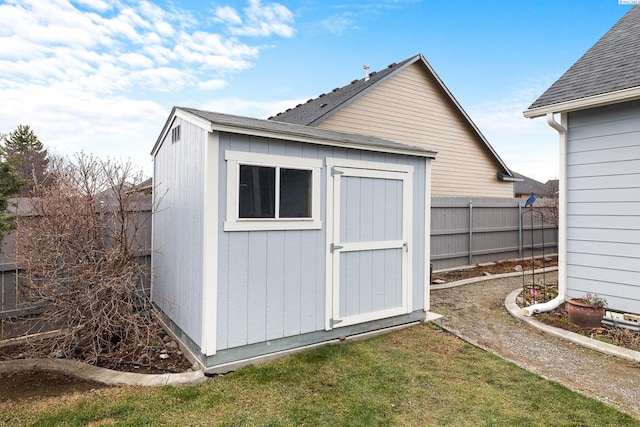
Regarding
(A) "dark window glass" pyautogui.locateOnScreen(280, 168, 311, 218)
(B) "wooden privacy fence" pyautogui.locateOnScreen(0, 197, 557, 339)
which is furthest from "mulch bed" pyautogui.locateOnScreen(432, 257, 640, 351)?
(A) "dark window glass" pyautogui.locateOnScreen(280, 168, 311, 218)

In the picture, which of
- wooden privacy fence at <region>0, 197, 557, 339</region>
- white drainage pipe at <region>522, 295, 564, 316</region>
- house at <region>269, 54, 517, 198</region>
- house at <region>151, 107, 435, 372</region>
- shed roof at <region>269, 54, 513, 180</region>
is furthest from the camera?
house at <region>269, 54, 517, 198</region>

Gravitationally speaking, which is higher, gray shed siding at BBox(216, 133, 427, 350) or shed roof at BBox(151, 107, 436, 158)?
shed roof at BBox(151, 107, 436, 158)

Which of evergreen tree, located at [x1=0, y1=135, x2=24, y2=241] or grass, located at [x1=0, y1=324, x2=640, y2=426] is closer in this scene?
grass, located at [x1=0, y1=324, x2=640, y2=426]

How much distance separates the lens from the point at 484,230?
31.6 ft

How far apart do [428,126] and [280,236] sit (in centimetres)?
933

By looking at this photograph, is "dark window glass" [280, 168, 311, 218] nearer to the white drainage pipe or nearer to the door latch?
the door latch

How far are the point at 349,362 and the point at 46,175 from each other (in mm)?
4298

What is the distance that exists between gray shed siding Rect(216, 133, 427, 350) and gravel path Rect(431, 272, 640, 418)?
7.15ft

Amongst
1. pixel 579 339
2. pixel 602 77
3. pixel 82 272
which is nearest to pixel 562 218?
pixel 579 339

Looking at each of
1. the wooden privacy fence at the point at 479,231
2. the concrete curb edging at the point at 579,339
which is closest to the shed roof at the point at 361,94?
the wooden privacy fence at the point at 479,231

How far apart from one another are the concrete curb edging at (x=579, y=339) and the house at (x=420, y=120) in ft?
20.6

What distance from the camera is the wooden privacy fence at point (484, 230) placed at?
8.88 metres

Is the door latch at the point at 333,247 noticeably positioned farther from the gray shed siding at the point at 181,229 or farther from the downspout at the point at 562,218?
the downspout at the point at 562,218

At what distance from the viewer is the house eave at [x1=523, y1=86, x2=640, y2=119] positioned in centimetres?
451
